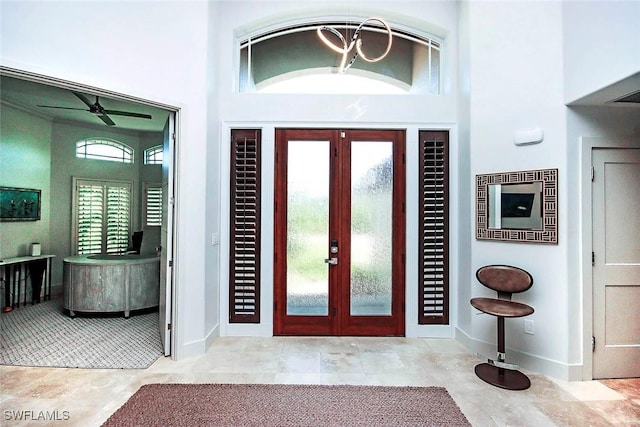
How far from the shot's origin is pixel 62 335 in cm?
373

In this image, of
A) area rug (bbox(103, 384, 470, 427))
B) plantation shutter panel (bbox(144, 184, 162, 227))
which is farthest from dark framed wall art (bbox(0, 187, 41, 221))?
area rug (bbox(103, 384, 470, 427))

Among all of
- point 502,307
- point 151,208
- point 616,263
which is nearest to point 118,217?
point 151,208

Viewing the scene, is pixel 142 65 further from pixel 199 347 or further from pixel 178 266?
pixel 199 347

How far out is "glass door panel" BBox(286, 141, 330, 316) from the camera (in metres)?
3.78

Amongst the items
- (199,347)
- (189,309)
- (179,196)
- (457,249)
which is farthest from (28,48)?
(457,249)

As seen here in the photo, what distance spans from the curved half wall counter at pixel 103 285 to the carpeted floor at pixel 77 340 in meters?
0.17

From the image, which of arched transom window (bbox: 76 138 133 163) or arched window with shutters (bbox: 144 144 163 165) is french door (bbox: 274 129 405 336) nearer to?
arched window with shutters (bbox: 144 144 163 165)

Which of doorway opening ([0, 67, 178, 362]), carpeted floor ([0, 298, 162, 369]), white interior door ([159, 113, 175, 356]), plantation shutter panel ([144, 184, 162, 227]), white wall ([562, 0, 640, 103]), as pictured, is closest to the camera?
white wall ([562, 0, 640, 103])

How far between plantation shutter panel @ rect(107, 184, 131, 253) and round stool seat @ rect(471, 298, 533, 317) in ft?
20.2

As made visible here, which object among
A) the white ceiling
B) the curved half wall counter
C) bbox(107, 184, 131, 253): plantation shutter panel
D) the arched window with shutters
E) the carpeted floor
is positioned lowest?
the carpeted floor

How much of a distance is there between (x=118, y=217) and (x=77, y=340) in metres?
3.20

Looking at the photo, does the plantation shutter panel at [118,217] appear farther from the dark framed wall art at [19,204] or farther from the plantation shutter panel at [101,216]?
the dark framed wall art at [19,204]

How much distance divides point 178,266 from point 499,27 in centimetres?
401

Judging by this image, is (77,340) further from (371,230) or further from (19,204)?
(371,230)
